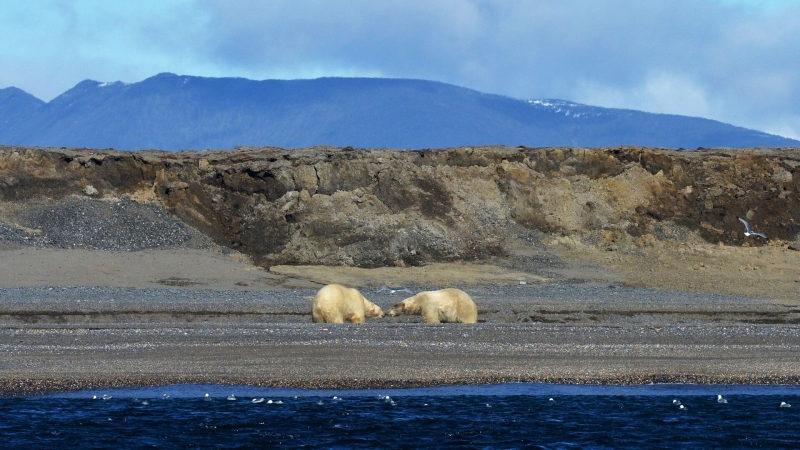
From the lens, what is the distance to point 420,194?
116ft

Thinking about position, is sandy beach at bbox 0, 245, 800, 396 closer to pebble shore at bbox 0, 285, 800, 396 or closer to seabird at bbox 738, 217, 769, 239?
pebble shore at bbox 0, 285, 800, 396

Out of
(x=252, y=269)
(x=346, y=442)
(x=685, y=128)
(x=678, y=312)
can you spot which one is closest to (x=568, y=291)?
(x=678, y=312)

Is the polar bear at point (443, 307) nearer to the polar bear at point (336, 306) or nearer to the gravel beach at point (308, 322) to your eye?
the gravel beach at point (308, 322)

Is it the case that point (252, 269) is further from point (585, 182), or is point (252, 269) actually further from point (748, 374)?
point (748, 374)

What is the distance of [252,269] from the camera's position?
30406mm

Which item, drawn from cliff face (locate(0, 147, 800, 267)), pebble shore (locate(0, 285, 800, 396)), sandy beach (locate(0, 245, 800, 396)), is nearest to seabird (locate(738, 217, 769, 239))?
cliff face (locate(0, 147, 800, 267))

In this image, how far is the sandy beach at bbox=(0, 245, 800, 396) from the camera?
15.8 metres

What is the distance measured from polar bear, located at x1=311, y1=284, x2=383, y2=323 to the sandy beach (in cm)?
71

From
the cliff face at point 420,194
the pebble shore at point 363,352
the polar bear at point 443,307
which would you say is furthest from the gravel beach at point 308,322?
the cliff face at point 420,194

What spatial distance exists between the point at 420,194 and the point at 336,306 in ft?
50.1

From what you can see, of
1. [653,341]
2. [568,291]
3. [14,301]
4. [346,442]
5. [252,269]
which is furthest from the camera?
[252,269]

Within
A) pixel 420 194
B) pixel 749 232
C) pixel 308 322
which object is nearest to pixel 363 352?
pixel 308 322

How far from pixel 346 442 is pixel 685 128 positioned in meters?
194

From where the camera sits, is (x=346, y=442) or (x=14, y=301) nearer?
(x=346, y=442)
